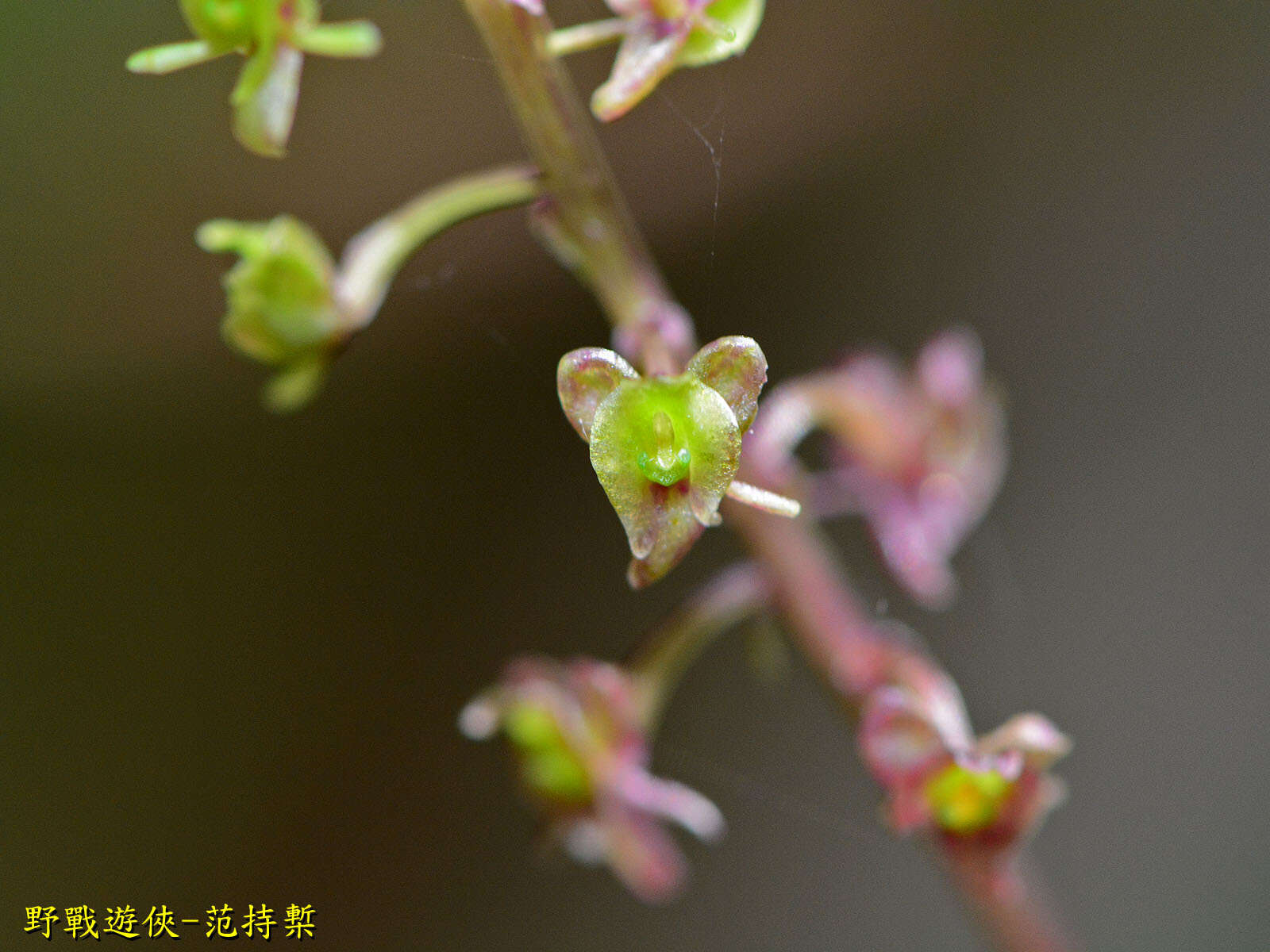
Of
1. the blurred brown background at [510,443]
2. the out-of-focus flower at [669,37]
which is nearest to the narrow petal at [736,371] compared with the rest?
the out-of-focus flower at [669,37]

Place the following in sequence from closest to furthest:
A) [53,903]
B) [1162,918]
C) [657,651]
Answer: [657,651] < [1162,918] < [53,903]

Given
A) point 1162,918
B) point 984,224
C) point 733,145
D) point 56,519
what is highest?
point 733,145

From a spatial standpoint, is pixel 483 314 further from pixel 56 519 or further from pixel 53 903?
pixel 53 903

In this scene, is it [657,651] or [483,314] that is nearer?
[657,651]

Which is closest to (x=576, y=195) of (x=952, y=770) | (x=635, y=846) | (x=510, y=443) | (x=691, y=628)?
(x=691, y=628)

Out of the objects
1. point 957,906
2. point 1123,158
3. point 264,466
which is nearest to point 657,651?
point 957,906

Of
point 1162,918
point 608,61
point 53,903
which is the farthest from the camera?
point 53,903
